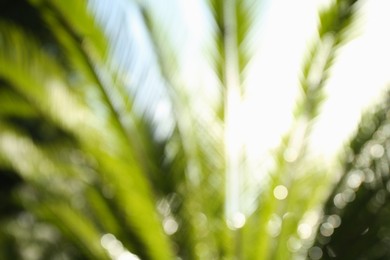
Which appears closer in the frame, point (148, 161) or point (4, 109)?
point (148, 161)

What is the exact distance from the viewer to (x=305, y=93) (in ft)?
9.22

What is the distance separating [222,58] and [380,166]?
0.89m

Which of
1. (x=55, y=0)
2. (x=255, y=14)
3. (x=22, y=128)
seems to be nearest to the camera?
(x=55, y=0)

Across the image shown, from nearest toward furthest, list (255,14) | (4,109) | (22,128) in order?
(255,14), (4,109), (22,128)

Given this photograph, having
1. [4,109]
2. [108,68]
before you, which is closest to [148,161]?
[108,68]

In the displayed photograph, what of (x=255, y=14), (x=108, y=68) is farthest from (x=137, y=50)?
(x=255, y=14)

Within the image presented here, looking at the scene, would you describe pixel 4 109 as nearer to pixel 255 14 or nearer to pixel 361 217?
pixel 255 14

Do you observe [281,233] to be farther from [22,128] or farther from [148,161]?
[22,128]

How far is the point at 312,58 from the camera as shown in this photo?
2.74 metres

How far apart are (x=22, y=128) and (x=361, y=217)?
81.3 inches

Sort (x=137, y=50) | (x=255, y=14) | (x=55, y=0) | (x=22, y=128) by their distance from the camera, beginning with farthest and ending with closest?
(x=22, y=128), (x=137, y=50), (x=255, y=14), (x=55, y=0)

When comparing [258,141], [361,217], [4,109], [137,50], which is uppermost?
[4,109]

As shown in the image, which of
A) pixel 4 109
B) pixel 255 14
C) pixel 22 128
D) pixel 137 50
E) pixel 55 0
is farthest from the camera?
pixel 22 128

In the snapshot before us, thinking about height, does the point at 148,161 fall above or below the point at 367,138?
above
